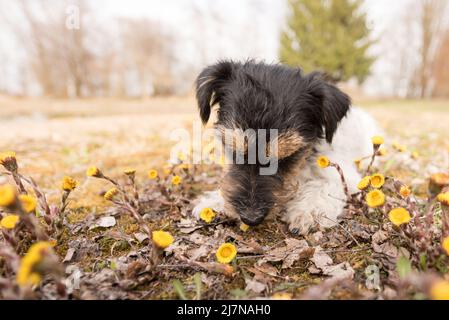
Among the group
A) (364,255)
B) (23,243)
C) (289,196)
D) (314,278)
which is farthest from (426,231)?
(23,243)

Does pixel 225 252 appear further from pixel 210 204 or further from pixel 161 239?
pixel 210 204

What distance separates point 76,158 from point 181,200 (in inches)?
122


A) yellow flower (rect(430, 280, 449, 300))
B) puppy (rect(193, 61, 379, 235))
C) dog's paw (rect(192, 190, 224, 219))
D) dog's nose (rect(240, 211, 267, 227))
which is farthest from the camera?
dog's paw (rect(192, 190, 224, 219))

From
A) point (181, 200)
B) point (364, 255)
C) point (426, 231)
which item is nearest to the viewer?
point (426, 231)

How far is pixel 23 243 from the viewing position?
233 centimetres

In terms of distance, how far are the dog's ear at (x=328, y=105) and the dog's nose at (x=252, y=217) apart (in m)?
1.29

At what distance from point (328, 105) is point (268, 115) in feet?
2.47

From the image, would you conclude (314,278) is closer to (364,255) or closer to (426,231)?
(364,255)

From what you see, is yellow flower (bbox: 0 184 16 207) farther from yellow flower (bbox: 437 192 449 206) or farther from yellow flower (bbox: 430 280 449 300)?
yellow flower (bbox: 437 192 449 206)

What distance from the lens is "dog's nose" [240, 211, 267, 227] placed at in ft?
9.00

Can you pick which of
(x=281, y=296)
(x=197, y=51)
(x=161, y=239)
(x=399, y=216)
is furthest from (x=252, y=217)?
(x=197, y=51)

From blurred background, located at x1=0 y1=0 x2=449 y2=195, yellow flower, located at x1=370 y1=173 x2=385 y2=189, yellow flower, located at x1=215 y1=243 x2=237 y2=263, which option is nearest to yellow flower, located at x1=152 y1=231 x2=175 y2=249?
yellow flower, located at x1=215 y1=243 x2=237 y2=263

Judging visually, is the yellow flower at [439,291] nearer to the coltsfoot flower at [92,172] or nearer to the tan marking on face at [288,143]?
the tan marking on face at [288,143]

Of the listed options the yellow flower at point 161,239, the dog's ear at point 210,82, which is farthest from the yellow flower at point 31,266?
the dog's ear at point 210,82
